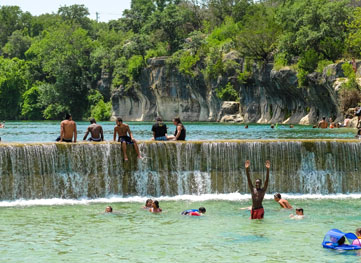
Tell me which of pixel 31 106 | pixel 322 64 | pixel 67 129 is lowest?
pixel 67 129

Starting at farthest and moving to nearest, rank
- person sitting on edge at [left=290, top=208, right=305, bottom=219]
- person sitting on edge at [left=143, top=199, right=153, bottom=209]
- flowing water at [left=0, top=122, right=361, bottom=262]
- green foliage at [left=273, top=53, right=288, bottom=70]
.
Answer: green foliage at [left=273, top=53, right=288, bottom=70] < person sitting on edge at [left=143, top=199, right=153, bottom=209] < person sitting on edge at [left=290, top=208, right=305, bottom=219] < flowing water at [left=0, top=122, right=361, bottom=262]

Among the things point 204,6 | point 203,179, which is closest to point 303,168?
point 203,179

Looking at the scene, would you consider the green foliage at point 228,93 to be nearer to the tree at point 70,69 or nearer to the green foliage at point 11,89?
the tree at point 70,69

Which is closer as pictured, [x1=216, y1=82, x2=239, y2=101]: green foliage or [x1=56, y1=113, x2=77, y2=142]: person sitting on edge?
[x1=56, y1=113, x2=77, y2=142]: person sitting on edge

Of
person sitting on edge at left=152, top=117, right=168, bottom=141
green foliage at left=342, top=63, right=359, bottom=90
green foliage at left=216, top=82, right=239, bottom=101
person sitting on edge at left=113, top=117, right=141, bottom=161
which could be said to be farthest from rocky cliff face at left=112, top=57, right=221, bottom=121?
person sitting on edge at left=113, top=117, right=141, bottom=161

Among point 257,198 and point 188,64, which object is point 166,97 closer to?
point 188,64

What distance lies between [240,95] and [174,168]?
2219 inches

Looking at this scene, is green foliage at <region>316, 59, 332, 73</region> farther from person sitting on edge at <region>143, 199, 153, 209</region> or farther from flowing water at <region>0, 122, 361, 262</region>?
person sitting on edge at <region>143, 199, 153, 209</region>

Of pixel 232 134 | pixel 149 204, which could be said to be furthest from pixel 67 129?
pixel 232 134

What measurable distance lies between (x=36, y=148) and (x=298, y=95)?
47216 millimetres

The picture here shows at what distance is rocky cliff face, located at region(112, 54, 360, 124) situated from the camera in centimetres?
5853

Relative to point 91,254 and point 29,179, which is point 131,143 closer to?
point 29,179

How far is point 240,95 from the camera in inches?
2992

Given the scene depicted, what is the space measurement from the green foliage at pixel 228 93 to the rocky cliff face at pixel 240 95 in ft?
2.07
